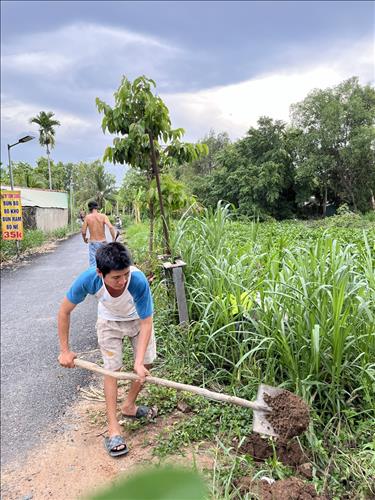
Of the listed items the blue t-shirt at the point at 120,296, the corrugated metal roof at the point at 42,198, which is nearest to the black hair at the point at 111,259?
the blue t-shirt at the point at 120,296

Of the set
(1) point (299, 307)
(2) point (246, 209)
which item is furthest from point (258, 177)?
(1) point (299, 307)

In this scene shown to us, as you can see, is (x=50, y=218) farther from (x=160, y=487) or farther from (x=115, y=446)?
(x=160, y=487)

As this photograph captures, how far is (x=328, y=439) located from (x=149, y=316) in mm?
1313

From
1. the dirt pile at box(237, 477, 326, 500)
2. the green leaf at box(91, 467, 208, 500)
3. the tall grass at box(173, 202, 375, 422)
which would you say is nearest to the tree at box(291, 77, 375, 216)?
the tall grass at box(173, 202, 375, 422)

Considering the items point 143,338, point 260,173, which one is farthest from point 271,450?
point 260,173

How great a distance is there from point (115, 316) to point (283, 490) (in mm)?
1457

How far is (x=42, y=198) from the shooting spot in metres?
20.4

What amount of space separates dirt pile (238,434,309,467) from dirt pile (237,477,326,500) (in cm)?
20

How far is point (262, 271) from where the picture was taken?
3422 millimetres

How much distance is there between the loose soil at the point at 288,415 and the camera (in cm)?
221

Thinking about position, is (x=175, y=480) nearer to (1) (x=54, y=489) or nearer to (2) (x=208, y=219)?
(1) (x=54, y=489)

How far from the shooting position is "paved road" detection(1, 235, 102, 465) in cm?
321

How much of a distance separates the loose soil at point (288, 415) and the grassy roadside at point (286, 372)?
116 mm

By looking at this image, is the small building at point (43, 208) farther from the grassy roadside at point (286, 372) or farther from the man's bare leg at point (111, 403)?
the man's bare leg at point (111, 403)
